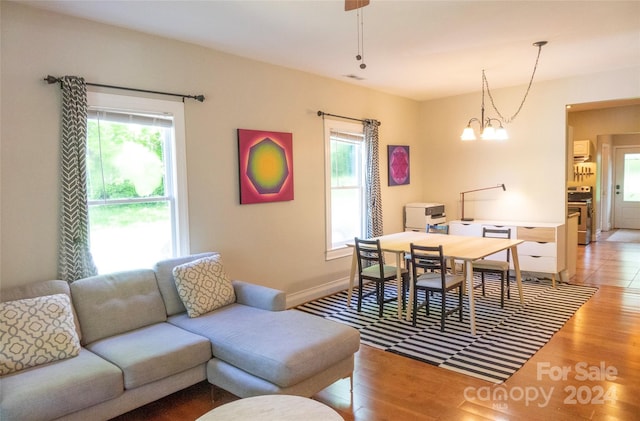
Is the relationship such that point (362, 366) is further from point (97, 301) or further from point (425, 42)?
point (425, 42)

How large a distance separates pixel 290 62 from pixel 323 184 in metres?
1.48

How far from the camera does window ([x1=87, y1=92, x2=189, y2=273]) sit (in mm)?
3307

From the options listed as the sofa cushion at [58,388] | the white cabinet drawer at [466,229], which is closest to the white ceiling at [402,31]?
the white cabinet drawer at [466,229]

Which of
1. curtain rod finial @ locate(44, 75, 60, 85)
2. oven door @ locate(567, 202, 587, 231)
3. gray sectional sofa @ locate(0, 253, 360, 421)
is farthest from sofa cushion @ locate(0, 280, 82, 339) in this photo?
oven door @ locate(567, 202, 587, 231)

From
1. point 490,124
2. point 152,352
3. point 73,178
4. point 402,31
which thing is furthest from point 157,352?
point 490,124

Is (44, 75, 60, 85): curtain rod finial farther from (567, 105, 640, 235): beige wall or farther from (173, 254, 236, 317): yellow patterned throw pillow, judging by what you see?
(567, 105, 640, 235): beige wall

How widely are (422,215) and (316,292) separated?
223cm

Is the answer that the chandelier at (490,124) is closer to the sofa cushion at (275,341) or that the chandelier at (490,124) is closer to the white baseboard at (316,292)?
the white baseboard at (316,292)

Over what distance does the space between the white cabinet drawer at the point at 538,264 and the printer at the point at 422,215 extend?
4.50ft

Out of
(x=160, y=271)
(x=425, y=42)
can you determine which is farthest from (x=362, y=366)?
(x=425, y=42)

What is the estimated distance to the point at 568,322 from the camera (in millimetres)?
4117

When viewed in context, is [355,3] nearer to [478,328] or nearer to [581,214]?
[478,328]

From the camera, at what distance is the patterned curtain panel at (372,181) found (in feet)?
18.9

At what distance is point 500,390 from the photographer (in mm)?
2881
